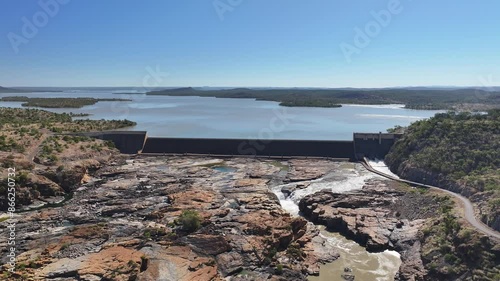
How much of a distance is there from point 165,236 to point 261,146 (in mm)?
29002

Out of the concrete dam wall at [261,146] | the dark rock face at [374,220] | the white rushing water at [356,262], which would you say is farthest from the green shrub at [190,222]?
the concrete dam wall at [261,146]

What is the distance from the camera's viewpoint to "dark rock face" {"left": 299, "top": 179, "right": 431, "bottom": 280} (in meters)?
23.9

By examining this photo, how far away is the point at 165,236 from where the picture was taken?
24.3 metres

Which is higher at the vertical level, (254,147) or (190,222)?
(254,147)

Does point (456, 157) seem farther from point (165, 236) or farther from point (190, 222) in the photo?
point (165, 236)

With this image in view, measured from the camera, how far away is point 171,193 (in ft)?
112

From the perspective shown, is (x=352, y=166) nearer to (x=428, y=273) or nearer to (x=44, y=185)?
(x=428, y=273)

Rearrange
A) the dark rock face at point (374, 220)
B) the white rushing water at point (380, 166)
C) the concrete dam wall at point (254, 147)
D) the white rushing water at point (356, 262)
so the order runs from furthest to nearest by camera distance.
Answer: the concrete dam wall at point (254, 147)
the white rushing water at point (380, 166)
the dark rock face at point (374, 220)
the white rushing water at point (356, 262)

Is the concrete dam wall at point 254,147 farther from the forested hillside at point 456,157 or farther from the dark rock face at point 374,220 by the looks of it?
the dark rock face at point 374,220

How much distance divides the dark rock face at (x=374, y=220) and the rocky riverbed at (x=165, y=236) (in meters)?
2.08

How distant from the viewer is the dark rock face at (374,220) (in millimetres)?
23891

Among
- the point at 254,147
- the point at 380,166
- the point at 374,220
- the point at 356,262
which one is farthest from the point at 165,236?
the point at 380,166

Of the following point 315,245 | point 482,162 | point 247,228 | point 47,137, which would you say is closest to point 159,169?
point 47,137

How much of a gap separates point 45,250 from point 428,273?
71.7ft
